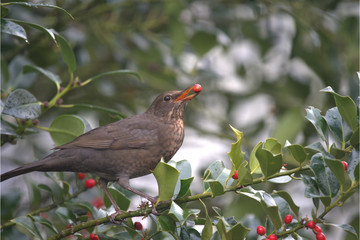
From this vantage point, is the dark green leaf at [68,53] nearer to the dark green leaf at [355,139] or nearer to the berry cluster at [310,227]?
the berry cluster at [310,227]

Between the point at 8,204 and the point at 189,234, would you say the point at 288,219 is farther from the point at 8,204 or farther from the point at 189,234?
the point at 8,204

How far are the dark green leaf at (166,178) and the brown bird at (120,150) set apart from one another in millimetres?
704

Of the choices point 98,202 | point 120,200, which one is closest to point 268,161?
point 120,200

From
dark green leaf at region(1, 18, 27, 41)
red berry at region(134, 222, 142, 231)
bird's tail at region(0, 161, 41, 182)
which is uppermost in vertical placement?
dark green leaf at region(1, 18, 27, 41)

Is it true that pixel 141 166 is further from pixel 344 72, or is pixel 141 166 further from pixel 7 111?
pixel 344 72

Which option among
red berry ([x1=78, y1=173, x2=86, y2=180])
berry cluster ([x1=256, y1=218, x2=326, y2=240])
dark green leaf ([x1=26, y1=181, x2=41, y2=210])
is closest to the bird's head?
red berry ([x1=78, y1=173, x2=86, y2=180])

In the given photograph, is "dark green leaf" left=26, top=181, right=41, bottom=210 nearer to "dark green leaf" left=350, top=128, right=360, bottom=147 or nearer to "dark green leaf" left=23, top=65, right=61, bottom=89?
"dark green leaf" left=23, top=65, right=61, bottom=89

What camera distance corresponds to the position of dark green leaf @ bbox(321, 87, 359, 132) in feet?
7.61

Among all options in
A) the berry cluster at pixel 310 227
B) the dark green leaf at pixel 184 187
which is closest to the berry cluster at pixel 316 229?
the berry cluster at pixel 310 227

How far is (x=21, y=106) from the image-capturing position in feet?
9.59

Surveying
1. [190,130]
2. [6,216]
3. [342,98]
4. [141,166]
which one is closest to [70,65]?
[141,166]

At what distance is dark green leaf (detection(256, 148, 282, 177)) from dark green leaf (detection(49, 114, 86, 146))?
1.23 m

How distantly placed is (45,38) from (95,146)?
1187 millimetres

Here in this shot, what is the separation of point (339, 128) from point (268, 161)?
0.36 meters
